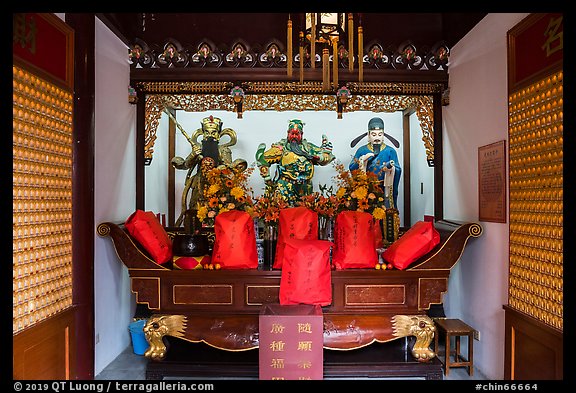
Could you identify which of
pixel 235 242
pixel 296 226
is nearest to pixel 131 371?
pixel 235 242

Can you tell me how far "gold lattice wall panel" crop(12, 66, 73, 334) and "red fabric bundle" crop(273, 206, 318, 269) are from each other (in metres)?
1.36

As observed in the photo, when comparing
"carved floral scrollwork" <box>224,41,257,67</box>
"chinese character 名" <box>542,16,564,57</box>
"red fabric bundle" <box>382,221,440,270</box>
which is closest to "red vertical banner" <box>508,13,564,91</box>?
"chinese character 名" <box>542,16,564,57</box>

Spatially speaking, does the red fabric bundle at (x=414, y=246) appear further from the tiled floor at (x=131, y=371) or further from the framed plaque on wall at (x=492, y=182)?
the tiled floor at (x=131, y=371)

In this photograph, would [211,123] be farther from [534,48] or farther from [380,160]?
[534,48]

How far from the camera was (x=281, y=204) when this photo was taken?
3.21m

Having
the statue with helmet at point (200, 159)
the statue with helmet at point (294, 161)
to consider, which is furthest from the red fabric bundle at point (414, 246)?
the statue with helmet at point (200, 159)

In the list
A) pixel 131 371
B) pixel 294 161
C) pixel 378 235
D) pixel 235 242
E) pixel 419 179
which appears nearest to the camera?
pixel 235 242

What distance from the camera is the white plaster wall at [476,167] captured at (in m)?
2.74

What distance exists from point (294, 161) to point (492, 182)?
1.79 m

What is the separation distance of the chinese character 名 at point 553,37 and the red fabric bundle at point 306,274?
65.1 inches

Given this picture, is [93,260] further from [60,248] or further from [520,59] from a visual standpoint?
[520,59]

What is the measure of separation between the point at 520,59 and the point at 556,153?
0.69m

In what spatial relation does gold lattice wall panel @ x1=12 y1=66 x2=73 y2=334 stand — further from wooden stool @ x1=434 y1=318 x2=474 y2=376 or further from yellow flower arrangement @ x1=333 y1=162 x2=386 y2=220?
wooden stool @ x1=434 y1=318 x2=474 y2=376

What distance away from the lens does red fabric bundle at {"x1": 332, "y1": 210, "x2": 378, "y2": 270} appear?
2.90 m
